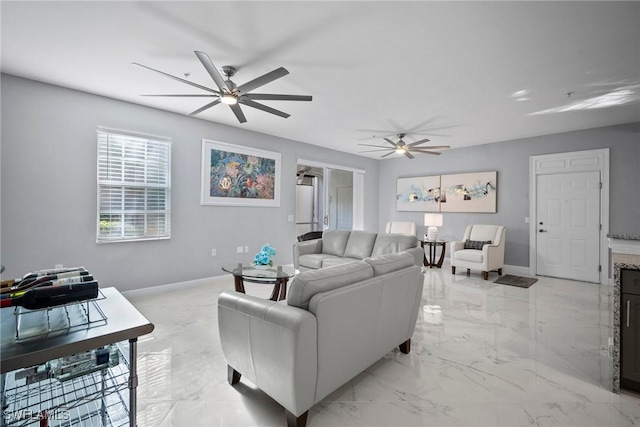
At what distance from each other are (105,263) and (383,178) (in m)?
6.42

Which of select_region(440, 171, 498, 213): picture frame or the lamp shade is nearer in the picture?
select_region(440, 171, 498, 213): picture frame

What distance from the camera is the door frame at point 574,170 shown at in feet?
16.1

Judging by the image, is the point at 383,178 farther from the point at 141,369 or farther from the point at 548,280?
the point at 141,369

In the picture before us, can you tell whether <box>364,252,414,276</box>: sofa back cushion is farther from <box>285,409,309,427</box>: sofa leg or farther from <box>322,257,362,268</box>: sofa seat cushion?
<box>322,257,362,268</box>: sofa seat cushion

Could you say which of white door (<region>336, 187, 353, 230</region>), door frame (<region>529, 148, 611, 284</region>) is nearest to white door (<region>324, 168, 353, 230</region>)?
white door (<region>336, 187, 353, 230</region>)

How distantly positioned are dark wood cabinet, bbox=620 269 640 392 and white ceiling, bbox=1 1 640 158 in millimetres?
1937

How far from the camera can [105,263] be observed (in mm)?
3820

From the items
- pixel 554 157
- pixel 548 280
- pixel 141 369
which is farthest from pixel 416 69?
pixel 548 280

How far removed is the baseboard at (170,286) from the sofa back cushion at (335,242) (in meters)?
1.75

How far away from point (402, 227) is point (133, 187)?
220 inches

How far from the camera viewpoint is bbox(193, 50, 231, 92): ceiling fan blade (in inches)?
85.8

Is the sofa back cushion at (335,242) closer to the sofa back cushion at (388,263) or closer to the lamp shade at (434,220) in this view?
the lamp shade at (434,220)

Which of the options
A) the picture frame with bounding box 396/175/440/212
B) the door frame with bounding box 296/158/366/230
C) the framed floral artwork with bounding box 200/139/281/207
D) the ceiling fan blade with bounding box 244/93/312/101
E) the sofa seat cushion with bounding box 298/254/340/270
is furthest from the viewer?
the door frame with bounding box 296/158/366/230

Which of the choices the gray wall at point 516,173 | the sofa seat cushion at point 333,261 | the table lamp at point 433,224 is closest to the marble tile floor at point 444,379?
the sofa seat cushion at point 333,261
